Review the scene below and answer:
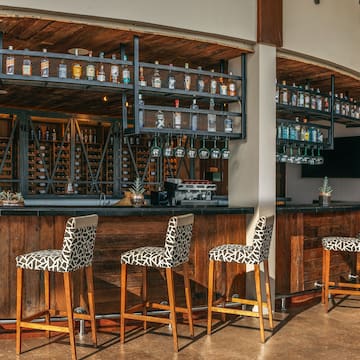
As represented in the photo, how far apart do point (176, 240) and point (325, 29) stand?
318 centimetres

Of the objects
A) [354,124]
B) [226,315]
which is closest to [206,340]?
[226,315]

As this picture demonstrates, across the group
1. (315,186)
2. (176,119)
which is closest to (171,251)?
(176,119)

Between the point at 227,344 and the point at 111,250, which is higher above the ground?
the point at 111,250

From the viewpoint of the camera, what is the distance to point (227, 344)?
14.0 feet

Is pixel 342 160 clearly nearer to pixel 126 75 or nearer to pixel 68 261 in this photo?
pixel 126 75

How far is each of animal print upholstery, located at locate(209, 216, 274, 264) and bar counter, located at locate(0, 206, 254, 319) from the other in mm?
519

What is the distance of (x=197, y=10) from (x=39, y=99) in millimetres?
3593

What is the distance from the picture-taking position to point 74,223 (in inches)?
147

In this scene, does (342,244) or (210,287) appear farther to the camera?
(342,244)

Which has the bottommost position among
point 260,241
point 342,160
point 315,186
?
point 260,241

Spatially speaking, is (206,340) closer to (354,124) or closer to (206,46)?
(206,46)

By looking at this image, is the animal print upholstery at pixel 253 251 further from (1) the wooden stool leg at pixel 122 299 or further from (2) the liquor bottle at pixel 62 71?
(2) the liquor bottle at pixel 62 71

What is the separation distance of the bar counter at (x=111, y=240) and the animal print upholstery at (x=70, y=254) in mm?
489

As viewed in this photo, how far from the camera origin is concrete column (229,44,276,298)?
5.26 metres
